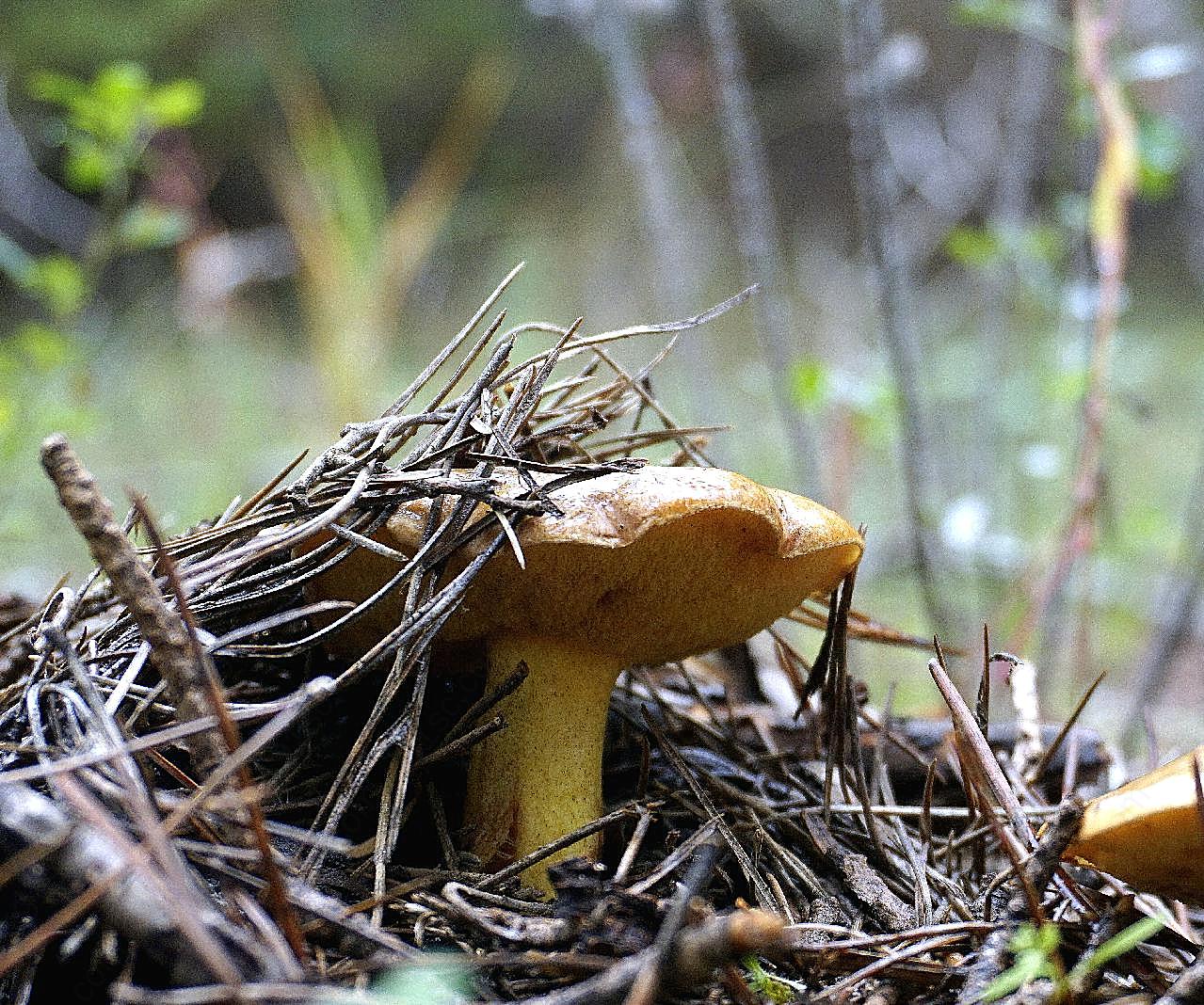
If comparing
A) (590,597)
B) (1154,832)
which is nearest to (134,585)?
(590,597)

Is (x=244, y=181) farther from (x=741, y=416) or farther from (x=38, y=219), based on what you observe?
(x=741, y=416)

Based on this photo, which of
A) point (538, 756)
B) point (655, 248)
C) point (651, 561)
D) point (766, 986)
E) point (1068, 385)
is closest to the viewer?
point (766, 986)

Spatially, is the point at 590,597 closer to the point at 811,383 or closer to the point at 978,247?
the point at 811,383

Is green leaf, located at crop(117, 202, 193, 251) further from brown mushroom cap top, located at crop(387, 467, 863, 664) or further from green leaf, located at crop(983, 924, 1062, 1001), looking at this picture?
green leaf, located at crop(983, 924, 1062, 1001)

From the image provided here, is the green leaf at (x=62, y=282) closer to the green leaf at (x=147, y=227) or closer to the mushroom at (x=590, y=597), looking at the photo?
the green leaf at (x=147, y=227)

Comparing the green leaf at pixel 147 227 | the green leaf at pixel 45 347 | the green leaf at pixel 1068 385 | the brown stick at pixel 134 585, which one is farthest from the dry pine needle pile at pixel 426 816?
the green leaf at pixel 1068 385

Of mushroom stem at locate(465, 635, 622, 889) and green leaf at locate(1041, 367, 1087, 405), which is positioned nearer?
mushroom stem at locate(465, 635, 622, 889)

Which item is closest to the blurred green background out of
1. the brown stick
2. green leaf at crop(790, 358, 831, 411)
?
green leaf at crop(790, 358, 831, 411)

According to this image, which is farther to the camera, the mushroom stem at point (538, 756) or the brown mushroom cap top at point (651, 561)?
the mushroom stem at point (538, 756)
